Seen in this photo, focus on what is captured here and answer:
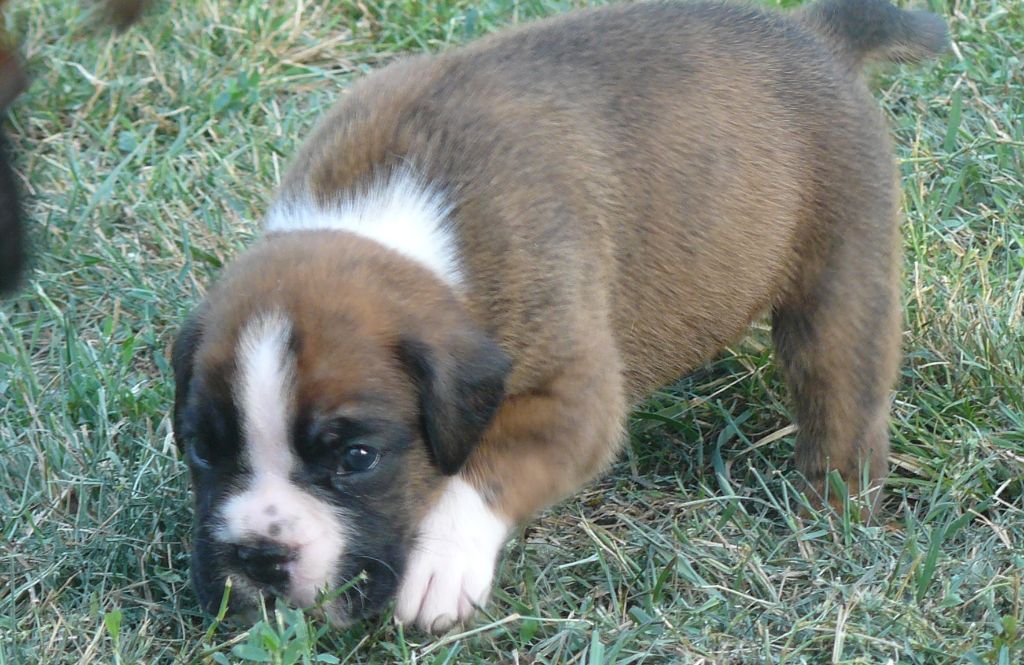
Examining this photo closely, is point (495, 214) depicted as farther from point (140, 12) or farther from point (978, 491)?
point (140, 12)

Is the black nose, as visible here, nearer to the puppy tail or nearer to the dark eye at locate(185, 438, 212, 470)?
the dark eye at locate(185, 438, 212, 470)

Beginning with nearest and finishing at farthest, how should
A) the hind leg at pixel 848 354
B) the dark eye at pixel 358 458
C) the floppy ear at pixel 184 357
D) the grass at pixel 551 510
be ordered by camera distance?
1. the dark eye at pixel 358 458
2. the floppy ear at pixel 184 357
3. the grass at pixel 551 510
4. the hind leg at pixel 848 354

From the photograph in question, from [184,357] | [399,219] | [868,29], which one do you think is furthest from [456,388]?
[868,29]

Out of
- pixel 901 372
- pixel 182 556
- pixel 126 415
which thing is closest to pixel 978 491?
pixel 901 372

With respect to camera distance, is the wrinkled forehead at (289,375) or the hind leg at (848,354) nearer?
the wrinkled forehead at (289,375)

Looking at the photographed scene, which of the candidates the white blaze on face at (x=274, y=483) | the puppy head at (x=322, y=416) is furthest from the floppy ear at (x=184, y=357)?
the white blaze on face at (x=274, y=483)

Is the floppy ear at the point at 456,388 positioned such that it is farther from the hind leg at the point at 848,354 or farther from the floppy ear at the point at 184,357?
the hind leg at the point at 848,354

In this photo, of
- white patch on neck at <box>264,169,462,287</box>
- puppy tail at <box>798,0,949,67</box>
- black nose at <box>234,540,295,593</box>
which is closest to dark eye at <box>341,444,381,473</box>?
black nose at <box>234,540,295,593</box>
